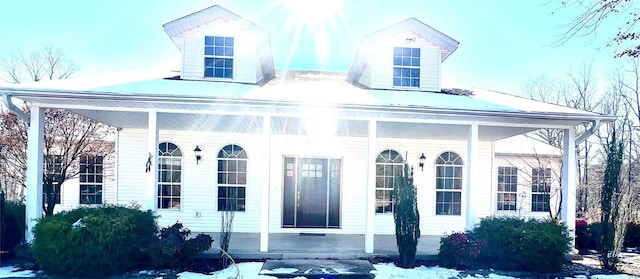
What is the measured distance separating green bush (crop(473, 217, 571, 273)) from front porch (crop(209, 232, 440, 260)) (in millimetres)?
1064

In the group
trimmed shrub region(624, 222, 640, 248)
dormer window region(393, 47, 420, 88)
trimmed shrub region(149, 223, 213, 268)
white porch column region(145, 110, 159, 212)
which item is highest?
dormer window region(393, 47, 420, 88)

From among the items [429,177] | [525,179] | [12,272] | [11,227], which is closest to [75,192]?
[11,227]

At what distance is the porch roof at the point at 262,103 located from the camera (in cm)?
632

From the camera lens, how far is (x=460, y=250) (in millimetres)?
6434

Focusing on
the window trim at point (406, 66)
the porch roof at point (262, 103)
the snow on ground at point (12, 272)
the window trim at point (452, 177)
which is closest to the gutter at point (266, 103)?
the porch roof at point (262, 103)

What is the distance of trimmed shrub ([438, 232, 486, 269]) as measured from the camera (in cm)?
643

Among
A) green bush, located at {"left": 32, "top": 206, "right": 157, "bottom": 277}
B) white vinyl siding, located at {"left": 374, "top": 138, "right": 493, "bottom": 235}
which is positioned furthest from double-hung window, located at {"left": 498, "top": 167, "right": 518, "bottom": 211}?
green bush, located at {"left": 32, "top": 206, "right": 157, "bottom": 277}

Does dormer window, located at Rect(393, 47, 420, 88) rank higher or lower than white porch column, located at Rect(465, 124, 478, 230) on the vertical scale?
higher

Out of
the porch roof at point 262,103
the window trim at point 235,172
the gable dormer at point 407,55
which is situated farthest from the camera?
the window trim at point 235,172

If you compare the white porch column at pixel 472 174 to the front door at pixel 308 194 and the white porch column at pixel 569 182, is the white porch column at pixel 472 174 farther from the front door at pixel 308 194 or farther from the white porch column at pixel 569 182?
the front door at pixel 308 194

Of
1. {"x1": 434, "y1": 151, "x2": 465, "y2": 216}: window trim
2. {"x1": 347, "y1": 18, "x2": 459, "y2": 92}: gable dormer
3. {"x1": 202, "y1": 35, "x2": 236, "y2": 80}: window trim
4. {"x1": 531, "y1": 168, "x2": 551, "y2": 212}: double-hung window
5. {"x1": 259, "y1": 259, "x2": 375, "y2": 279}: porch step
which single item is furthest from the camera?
{"x1": 531, "y1": 168, "x2": 551, "y2": 212}: double-hung window

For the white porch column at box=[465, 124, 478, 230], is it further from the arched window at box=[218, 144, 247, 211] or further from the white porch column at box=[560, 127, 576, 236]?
the arched window at box=[218, 144, 247, 211]

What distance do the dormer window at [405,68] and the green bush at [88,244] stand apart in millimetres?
6681

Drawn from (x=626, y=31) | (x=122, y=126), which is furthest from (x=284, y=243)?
(x=626, y=31)
